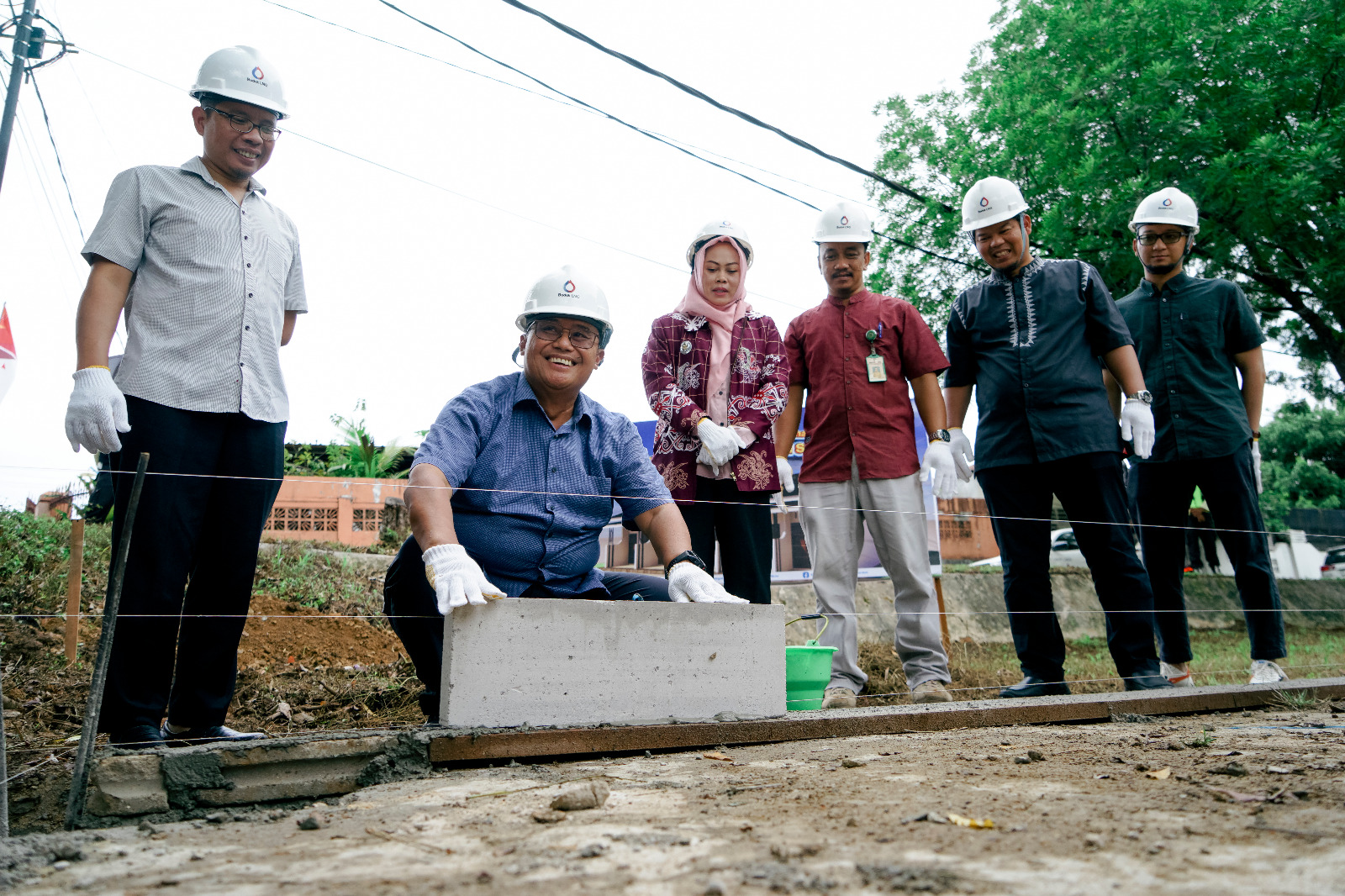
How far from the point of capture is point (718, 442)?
3.45m

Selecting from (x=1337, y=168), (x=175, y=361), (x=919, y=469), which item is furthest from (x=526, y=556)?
(x=1337, y=168)

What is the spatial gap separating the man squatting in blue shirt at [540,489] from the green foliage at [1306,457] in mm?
17740

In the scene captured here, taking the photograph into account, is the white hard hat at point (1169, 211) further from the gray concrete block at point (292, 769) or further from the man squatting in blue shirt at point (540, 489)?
the gray concrete block at point (292, 769)

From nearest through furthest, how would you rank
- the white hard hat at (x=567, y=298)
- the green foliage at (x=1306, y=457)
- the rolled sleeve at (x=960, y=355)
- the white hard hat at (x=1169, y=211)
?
the white hard hat at (x=567, y=298) < the rolled sleeve at (x=960, y=355) < the white hard hat at (x=1169, y=211) < the green foliage at (x=1306, y=457)

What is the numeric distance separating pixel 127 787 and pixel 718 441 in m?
2.09

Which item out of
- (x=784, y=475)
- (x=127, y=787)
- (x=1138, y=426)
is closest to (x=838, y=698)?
(x=784, y=475)

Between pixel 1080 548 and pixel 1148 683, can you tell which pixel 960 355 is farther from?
pixel 1148 683

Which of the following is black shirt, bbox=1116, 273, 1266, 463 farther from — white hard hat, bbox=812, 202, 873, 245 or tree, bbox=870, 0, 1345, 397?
tree, bbox=870, 0, 1345, 397

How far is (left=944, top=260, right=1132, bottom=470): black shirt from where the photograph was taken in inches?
144

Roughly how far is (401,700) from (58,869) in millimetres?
2313

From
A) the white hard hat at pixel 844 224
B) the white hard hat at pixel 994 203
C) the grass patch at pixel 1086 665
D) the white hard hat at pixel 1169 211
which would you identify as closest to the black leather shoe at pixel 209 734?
the grass patch at pixel 1086 665

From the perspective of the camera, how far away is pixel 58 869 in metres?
1.43

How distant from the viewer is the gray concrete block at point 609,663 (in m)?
2.36

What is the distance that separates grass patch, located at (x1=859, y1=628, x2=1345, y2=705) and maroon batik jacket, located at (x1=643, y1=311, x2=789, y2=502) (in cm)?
103
